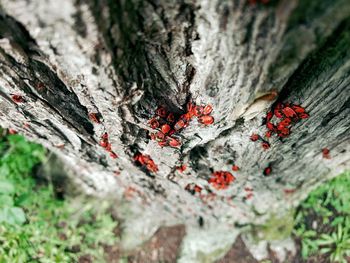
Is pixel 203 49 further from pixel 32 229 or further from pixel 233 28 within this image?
pixel 32 229

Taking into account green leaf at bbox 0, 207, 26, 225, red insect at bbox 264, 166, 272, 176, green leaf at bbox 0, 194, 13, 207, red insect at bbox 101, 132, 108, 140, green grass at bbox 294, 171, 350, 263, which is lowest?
green grass at bbox 294, 171, 350, 263

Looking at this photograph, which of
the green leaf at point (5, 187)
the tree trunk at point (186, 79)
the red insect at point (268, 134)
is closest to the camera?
the tree trunk at point (186, 79)

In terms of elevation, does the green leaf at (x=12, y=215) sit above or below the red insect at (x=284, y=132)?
above

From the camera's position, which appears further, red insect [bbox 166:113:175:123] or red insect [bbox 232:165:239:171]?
red insect [bbox 232:165:239:171]

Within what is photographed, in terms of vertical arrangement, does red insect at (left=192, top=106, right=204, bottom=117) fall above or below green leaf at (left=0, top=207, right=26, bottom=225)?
below

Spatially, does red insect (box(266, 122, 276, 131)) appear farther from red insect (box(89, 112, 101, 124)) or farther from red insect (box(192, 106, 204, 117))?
red insect (box(89, 112, 101, 124))

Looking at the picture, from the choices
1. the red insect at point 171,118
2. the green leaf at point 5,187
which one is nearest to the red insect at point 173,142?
the red insect at point 171,118

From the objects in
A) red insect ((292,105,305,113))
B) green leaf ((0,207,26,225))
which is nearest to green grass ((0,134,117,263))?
green leaf ((0,207,26,225))

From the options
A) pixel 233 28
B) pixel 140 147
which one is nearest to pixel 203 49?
pixel 233 28

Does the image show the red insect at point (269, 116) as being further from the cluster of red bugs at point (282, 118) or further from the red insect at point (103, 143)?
the red insect at point (103, 143)
